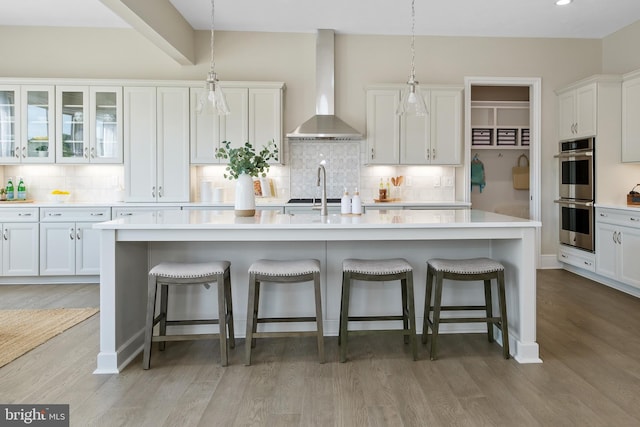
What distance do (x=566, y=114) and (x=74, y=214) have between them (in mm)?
5851

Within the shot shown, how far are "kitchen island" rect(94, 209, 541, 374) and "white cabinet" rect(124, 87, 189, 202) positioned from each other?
2026 mm

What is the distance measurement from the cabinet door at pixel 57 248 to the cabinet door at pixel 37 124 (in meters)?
0.79

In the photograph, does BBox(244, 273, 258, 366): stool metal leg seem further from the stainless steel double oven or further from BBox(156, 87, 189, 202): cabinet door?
the stainless steel double oven

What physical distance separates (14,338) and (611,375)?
389 centimetres

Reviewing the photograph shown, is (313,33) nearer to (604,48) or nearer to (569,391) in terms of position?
(604,48)

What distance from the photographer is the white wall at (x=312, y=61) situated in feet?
16.5

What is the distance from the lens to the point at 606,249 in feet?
14.4

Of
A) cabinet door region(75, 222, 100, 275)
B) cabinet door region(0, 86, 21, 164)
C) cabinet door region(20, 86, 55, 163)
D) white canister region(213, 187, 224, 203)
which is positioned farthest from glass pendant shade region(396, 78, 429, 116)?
cabinet door region(0, 86, 21, 164)

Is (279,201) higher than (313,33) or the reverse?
the reverse

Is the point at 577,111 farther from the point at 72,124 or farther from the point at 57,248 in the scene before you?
the point at 57,248

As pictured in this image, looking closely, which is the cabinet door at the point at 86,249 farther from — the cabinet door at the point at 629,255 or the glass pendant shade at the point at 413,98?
the cabinet door at the point at 629,255

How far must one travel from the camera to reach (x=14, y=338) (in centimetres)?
301

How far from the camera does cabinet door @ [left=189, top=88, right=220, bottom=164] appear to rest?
4863mm

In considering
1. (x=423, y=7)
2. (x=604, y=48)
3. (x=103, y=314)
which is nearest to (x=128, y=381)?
(x=103, y=314)
